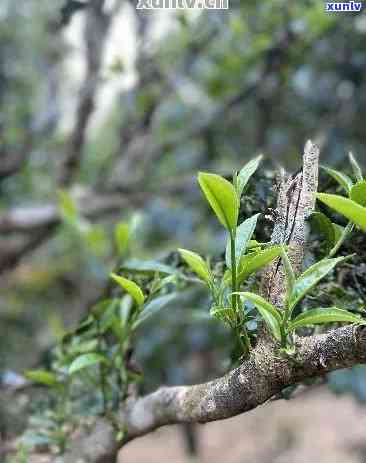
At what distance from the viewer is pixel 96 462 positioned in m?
0.57

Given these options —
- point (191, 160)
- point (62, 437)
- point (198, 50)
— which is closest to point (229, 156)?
point (191, 160)

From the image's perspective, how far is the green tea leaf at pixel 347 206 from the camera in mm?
339

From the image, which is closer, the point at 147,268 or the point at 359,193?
the point at 359,193

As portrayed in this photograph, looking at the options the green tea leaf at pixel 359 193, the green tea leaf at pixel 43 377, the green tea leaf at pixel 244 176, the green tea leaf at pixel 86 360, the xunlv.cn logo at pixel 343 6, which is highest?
the xunlv.cn logo at pixel 343 6

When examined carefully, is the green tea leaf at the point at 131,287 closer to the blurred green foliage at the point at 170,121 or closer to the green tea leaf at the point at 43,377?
the green tea leaf at the point at 43,377

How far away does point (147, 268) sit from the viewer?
1.79ft

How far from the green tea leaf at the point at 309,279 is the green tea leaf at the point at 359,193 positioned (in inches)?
1.4

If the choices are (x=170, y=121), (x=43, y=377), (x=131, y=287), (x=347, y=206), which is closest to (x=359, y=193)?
(x=347, y=206)

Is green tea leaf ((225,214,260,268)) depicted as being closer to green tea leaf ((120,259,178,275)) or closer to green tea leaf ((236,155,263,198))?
green tea leaf ((236,155,263,198))

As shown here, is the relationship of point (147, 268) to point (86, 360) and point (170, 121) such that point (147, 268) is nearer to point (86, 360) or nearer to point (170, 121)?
point (86, 360)

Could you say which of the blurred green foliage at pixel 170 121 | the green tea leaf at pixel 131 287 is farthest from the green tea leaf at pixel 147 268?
the blurred green foliage at pixel 170 121

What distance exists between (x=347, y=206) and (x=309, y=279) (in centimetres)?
5

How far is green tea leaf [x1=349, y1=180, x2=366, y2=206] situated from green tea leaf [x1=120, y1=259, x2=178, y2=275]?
193mm

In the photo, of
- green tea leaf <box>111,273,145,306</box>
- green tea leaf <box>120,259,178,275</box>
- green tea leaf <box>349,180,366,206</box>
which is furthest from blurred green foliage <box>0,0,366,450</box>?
green tea leaf <box>349,180,366,206</box>
